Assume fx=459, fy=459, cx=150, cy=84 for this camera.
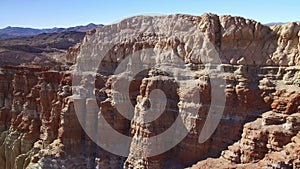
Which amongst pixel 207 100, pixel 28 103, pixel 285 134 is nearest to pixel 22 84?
pixel 28 103

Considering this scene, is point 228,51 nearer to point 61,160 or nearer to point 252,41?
point 252,41

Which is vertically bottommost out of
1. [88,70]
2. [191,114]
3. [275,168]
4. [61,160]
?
[61,160]

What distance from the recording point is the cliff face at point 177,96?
38000 mm

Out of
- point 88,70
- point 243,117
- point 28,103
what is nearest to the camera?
point 243,117

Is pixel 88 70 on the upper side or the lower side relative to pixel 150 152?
upper

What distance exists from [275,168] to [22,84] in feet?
155

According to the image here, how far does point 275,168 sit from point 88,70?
29.2m

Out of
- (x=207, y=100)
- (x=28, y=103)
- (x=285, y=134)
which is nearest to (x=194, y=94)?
(x=207, y=100)

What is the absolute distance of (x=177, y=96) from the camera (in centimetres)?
4497

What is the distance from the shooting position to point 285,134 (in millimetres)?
35094

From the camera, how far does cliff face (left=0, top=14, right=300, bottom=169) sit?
38000 mm

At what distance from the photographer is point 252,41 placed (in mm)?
43656

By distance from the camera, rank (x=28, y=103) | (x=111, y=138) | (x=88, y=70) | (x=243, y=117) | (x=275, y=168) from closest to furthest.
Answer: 1. (x=275, y=168)
2. (x=243, y=117)
3. (x=111, y=138)
4. (x=88, y=70)
5. (x=28, y=103)

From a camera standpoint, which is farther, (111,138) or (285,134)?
(111,138)
